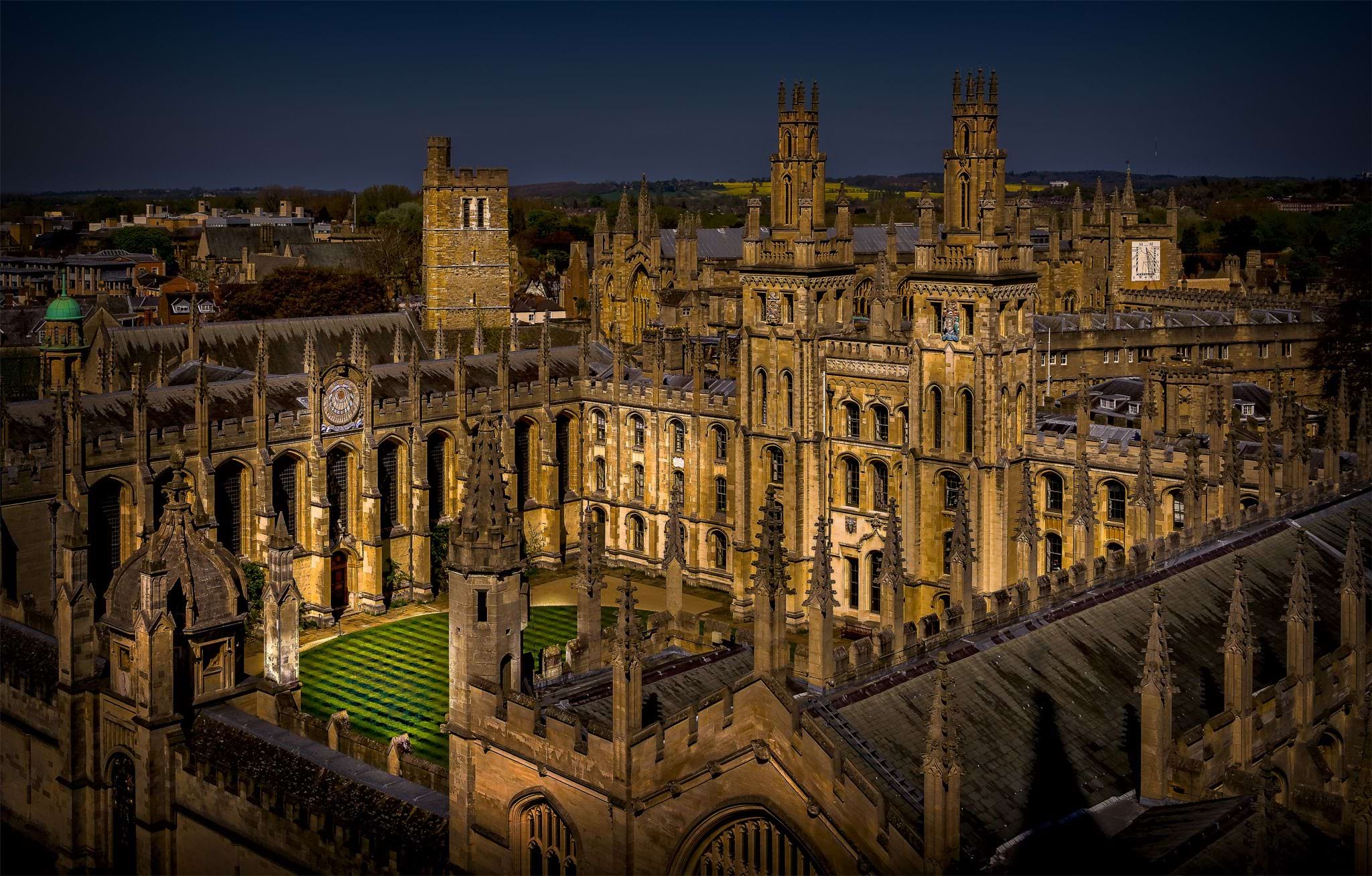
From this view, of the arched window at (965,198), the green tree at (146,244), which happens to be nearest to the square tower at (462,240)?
the arched window at (965,198)

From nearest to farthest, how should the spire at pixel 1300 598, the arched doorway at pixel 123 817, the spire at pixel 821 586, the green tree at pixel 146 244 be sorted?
the spire at pixel 821 586, the spire at pixel 1300 598, the arched doorway at pixel 123 817, the green tree at pixel 146 244

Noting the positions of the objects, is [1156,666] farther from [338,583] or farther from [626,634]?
[338,583]

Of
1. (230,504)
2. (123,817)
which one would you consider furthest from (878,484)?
(123,817)

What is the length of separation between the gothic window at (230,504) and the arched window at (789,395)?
18.1 meters

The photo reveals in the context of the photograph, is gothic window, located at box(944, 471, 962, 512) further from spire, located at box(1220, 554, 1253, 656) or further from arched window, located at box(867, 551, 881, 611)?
spire, located at box(1220, 554, 1253, 656)

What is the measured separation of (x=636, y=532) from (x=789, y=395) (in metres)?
10.7

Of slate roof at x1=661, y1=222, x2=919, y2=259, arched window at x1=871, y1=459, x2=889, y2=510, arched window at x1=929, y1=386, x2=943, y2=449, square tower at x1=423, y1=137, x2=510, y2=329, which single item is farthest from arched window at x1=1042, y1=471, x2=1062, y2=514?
slate roof at x1=661, y1=222, x2=919, y2=259

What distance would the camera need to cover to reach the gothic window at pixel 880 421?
49.2 meters

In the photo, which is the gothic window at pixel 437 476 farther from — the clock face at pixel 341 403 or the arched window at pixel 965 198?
the arched window at pixel 965 198

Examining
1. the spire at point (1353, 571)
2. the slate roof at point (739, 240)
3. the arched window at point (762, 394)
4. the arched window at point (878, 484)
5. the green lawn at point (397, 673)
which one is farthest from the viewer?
the slate roof at point (739, 240)

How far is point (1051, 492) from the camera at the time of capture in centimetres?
4659

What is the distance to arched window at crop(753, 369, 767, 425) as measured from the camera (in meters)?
51.3

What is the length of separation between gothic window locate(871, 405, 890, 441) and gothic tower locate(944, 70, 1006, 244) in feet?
20.6

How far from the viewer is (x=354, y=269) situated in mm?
119312
